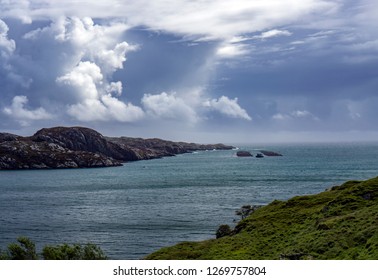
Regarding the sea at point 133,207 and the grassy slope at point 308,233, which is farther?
the sea at point 133,207

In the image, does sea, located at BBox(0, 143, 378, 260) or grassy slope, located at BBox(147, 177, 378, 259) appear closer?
grassy slope, located at BBox(147, 177, 378, 259)

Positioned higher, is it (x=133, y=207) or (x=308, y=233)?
(x=308, y=233)

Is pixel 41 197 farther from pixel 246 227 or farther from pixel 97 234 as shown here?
pixel 246 227

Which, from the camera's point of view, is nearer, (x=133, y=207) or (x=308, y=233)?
(x=308, y=233)

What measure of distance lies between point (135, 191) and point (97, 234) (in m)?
61.8

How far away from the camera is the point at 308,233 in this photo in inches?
1737

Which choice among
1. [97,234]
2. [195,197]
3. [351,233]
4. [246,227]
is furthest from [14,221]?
[351,233]

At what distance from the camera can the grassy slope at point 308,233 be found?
110ft

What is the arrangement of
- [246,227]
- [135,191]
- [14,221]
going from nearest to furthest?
[246,227], [14,221], [135,191]

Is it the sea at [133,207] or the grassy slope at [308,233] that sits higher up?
the grassy slope at [308,233]

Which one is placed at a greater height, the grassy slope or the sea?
the grassy slope

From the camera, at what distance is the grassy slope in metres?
33.6
